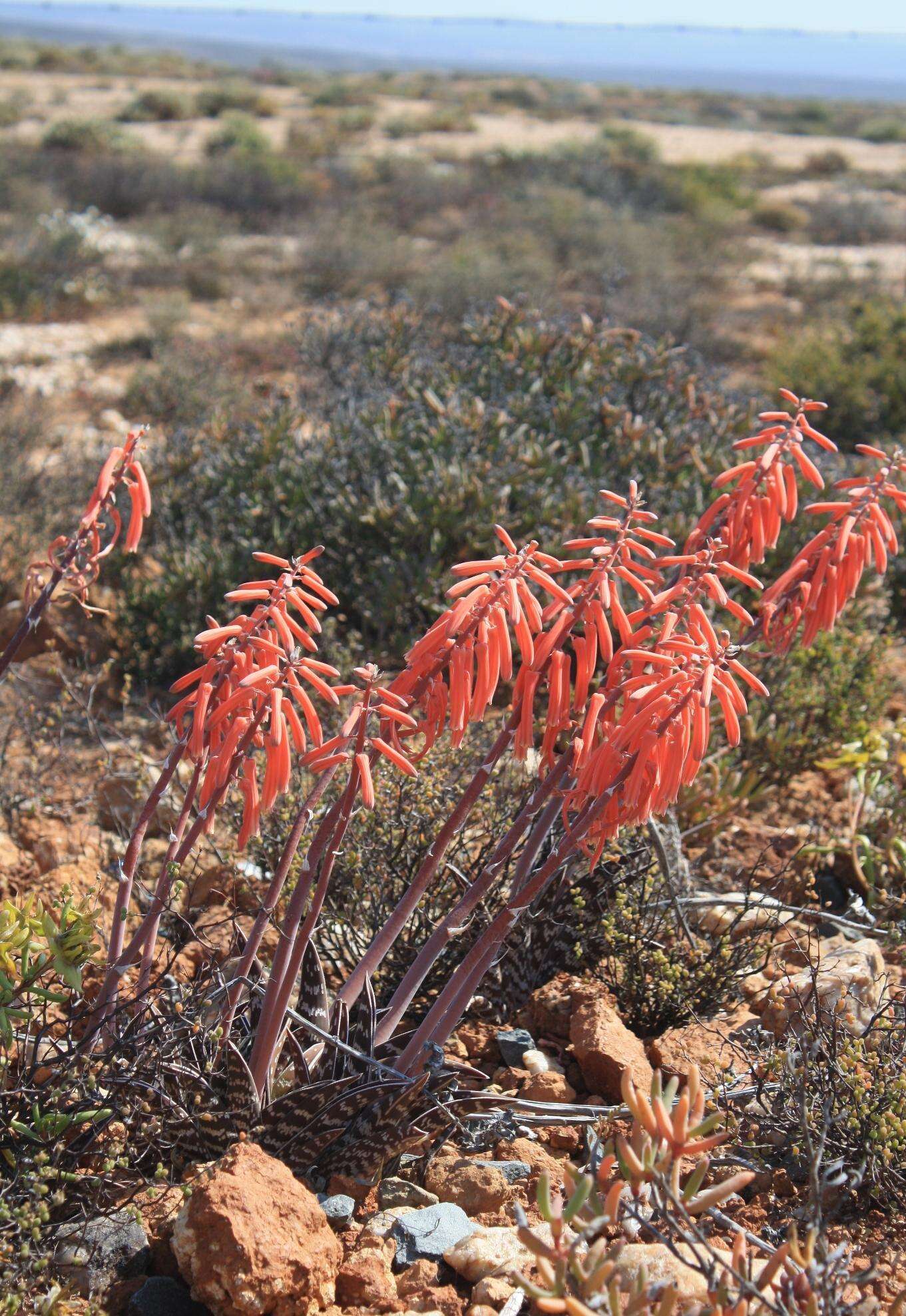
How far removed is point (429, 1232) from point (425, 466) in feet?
12.1

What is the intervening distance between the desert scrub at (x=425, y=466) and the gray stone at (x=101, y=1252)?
2858mm

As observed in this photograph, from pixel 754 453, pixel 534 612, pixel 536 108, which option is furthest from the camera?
pixel 536 108

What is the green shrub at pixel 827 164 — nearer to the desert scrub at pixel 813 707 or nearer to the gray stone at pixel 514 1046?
the desert scrub at pixel 813 707

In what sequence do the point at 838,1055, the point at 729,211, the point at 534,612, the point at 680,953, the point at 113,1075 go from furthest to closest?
1. the point at 729,211
2. the point at 680,953
3. the point at 838,1055
4. the point at 113,1075
5. the point at 534,612

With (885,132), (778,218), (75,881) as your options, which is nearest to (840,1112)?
(75,881)

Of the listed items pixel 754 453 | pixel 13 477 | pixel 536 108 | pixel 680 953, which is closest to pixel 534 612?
pixel 680 953

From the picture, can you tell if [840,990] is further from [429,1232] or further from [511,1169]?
[429,1232]

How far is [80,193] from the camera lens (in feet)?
52.6

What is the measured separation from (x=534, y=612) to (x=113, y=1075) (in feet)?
3.91

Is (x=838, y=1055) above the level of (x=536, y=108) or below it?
below

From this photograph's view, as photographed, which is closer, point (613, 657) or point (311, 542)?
point (613, 657)

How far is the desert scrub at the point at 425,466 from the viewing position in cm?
493

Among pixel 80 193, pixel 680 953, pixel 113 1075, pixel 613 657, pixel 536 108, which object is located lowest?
pixel 680 953

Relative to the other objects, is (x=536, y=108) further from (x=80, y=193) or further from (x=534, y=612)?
(x=534, y=612)
